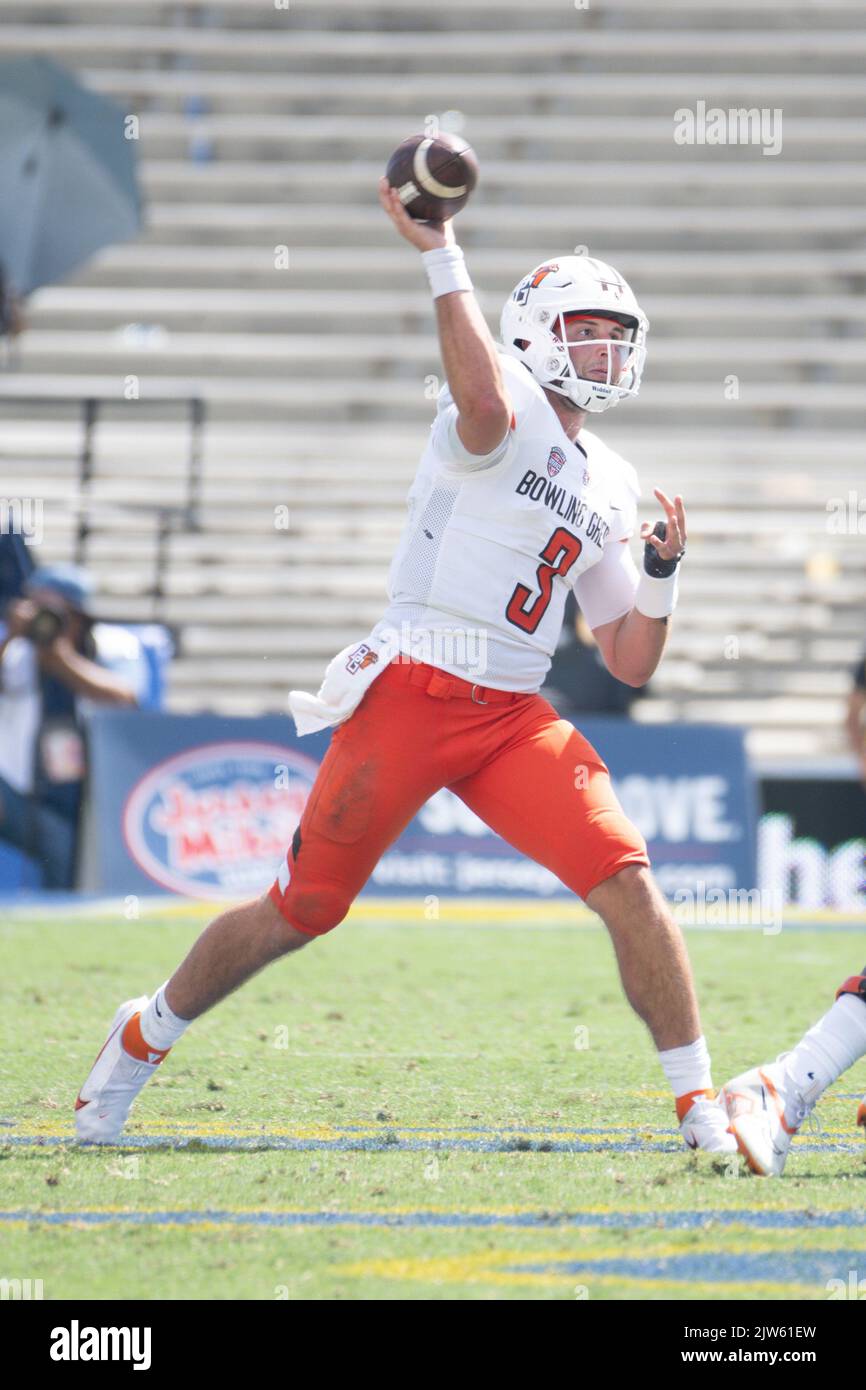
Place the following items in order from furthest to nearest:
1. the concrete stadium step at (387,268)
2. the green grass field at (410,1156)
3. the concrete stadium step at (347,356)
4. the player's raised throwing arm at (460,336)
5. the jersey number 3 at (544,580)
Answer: the concrete stadium step at (387,268)
the concrete stadium step at (347,356)
the jersey number 3 at (544,580)
the player's raised throwing arm at (460,336)
the green grass field at (410,1156)

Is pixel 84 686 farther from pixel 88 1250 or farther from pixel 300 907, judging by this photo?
pixel 88 1250

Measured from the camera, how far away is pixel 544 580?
4.22 meters

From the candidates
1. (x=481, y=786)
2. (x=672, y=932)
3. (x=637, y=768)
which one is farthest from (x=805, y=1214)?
(x=637, y=768)

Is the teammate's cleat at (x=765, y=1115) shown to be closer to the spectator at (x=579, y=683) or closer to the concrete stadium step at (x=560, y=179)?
the spectator at (x=579, y=683)

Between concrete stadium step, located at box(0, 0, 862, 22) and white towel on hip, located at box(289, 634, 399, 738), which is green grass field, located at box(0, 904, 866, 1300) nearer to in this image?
white towel on hip, located at box(289, 634, 399, 738)

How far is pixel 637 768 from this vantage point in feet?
33.5

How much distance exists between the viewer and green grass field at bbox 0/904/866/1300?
3.11 meters

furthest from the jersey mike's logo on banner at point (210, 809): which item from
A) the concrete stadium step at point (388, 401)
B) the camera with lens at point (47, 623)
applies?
the concrete stadium step at point (388, 401)

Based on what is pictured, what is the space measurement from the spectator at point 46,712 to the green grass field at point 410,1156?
2657 mm

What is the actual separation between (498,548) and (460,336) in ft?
1.84

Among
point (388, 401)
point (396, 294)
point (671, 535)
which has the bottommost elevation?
point (671, 535)

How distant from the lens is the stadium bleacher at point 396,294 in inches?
582

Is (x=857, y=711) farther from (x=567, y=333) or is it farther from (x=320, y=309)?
(x=320, y=309)

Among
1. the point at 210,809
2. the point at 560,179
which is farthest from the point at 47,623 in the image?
the point at 560,179
